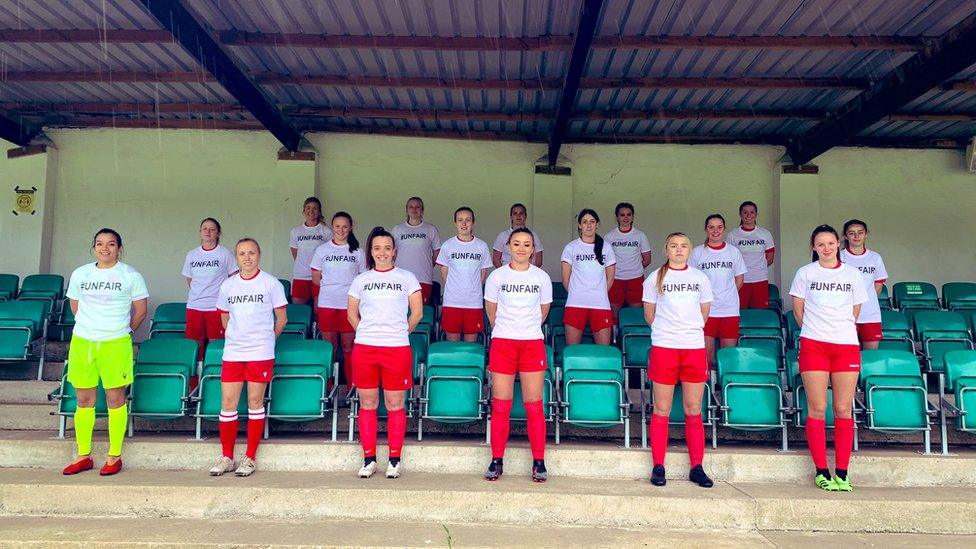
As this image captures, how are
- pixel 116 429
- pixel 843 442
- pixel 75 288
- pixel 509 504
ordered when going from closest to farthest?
1. pixel 509 504
2. pixel 843 442
3. pixel 116 429
4. pixel 75 288

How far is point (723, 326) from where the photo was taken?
571 centimetres

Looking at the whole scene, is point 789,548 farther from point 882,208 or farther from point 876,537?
point 882,208

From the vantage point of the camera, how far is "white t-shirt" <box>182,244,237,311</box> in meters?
5.93

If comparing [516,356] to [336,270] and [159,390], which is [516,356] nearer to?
[336,270]

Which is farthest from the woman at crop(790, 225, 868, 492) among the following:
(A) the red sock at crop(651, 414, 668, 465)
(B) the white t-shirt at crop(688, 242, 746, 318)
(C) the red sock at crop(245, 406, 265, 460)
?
(C) the red sock at crop(245, 406, 265, 460)

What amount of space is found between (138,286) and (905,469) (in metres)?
5.36

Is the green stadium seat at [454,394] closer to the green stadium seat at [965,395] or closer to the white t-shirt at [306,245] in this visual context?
the white t-shirt at [306,245]

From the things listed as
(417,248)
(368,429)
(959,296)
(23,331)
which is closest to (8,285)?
(23,331)

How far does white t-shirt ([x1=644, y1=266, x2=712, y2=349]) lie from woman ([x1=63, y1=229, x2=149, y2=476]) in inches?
141

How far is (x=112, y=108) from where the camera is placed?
8016 mm

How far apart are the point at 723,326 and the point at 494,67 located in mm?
3225

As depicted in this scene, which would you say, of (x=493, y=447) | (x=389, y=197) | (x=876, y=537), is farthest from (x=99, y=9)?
(x=876, y=537)

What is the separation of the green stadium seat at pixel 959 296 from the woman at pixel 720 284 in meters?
3.72

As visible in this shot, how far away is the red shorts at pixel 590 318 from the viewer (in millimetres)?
5551
